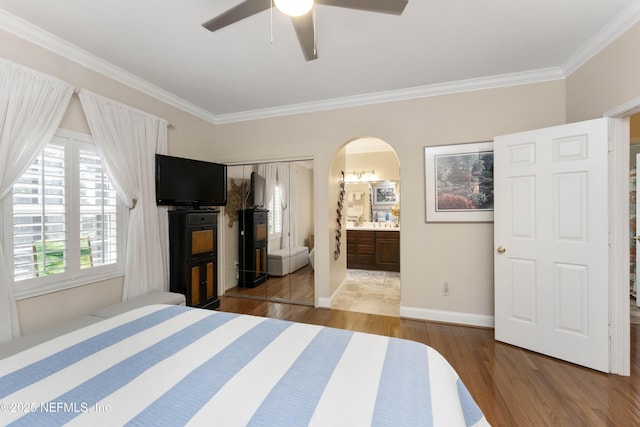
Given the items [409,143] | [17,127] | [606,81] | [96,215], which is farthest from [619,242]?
[17,127]

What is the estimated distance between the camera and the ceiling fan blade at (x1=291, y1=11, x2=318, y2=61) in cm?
147

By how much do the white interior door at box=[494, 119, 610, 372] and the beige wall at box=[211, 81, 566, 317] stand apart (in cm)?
33

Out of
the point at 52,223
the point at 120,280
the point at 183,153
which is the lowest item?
the point at 120,280

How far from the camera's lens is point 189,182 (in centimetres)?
318

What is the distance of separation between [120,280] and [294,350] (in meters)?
2.37

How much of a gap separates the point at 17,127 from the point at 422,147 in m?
3.56

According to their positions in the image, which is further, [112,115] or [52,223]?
[112,115]

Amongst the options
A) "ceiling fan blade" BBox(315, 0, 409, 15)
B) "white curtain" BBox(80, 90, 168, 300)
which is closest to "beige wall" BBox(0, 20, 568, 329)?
"white curtain" BBox(80, 90, 168, 300)

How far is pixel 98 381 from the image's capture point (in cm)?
96

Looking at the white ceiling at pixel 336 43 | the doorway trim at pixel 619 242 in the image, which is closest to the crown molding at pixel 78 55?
the white ceiling at pixel 336 43

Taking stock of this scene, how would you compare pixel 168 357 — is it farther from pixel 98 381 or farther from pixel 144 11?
pixel 144 11

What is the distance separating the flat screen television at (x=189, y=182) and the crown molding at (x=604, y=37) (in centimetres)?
395

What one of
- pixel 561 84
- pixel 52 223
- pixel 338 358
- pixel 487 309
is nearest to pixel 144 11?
pixel 52 223

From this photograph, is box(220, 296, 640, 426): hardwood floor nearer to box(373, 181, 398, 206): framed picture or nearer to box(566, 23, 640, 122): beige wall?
box(566, 23, 640, 122): beige wall
